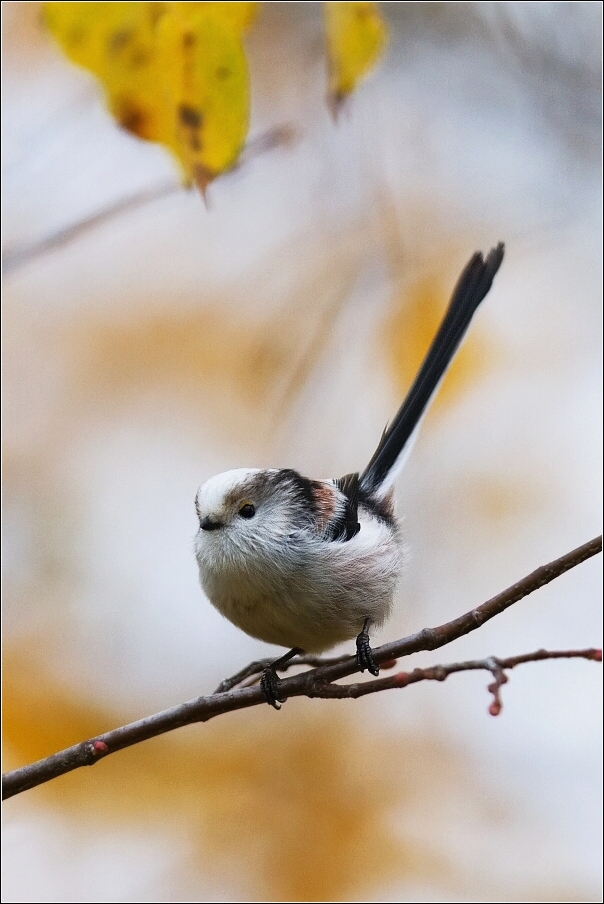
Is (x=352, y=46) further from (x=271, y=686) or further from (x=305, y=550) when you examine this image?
(x=271, y=686)

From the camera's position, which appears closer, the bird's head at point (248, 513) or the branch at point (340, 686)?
the branch at point (340, 686)

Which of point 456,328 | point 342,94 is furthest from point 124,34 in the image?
point 456,328

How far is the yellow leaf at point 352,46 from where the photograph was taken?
0.92 metres

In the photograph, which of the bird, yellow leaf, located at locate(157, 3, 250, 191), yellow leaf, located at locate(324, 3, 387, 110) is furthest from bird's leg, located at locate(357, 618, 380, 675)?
yellow leaf, located at locate(324, 3, 387, 110)

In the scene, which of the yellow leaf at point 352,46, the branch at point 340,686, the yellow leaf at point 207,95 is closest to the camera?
the branch at point 340,686

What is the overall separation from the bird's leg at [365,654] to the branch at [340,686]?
0.02 m

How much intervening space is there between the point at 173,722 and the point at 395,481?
0.51m

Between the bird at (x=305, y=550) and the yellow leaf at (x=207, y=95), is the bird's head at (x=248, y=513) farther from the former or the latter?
the yellow leaf at (x=207, y=95)

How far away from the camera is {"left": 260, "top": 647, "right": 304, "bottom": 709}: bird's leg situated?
0.84 meters

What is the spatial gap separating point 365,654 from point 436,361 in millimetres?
401

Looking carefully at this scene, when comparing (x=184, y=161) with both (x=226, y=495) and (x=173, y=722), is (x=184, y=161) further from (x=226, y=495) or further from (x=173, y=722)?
(x=173, y=722)

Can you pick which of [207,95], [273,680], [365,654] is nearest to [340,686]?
[365,654]

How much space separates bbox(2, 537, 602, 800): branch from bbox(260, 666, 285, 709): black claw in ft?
0.09

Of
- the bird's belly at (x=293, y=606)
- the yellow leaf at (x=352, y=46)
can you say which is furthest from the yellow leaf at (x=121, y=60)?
the bird's belly at (x=293, y=606)
